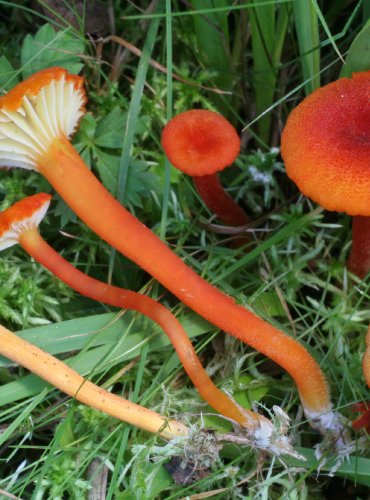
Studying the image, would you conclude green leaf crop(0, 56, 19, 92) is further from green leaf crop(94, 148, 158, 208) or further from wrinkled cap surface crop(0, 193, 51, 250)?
→ wrinkled cap surface crop(0, 193, 51, 250)

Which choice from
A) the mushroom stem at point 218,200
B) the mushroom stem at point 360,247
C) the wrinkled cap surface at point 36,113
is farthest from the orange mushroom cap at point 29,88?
the mushroom stem at point 360,247

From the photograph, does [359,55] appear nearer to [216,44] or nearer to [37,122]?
[216,44]

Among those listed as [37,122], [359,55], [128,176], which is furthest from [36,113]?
[359,55]

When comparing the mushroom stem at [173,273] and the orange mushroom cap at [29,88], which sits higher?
the orange mushroom cap at [29,88]

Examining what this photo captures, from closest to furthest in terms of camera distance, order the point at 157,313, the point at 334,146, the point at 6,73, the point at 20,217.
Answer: the point at 334,146 → the point at 20,217 → the point at 157,313 → the point at 6,73

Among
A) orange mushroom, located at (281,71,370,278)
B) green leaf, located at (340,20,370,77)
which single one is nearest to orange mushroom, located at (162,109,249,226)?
orange mushroom, located at (281,71,370,278)

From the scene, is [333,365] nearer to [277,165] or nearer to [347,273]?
[347,273]

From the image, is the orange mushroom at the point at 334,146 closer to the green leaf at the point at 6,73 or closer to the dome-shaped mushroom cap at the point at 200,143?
the dome-shaped mushroom cap at the point at 200,143
